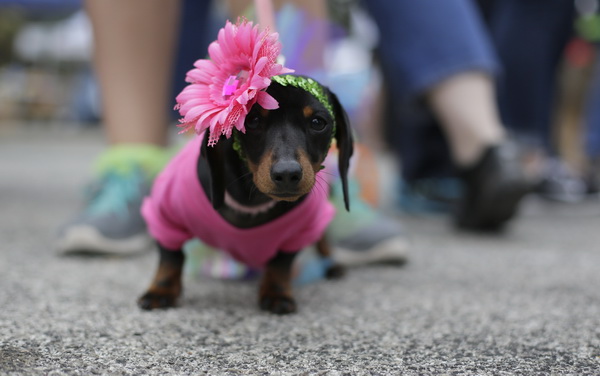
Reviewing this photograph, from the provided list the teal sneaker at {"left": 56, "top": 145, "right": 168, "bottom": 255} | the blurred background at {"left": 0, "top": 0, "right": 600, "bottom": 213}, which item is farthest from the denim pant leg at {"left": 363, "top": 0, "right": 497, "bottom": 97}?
the teal sneaker at {"left": 56, "top": 145, "right": 168, "bottom": 255}

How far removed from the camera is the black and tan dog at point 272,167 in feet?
3.09

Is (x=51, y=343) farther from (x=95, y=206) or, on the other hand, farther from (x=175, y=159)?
(x=95, y=206)

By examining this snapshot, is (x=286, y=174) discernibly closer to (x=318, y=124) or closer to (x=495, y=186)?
(x=318, y=124)

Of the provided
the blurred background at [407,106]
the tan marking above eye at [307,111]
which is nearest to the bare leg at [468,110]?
the blurred background at [407,106]

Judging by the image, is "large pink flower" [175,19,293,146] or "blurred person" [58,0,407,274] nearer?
"large pink flower" [175,19,293,146]

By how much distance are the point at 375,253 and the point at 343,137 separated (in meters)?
0.56

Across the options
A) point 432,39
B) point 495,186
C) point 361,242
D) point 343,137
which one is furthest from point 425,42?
point 343,137

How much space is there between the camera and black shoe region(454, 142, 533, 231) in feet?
6.06

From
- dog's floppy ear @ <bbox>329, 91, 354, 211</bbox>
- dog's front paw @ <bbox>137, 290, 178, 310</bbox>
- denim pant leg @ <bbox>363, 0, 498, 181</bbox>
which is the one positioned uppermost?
denim pant leg @ <bbox>363, 0, 498, 181</bbox>

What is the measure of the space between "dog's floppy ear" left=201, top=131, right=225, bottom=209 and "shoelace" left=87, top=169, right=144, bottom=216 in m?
0.62

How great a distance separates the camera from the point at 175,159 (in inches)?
47.8

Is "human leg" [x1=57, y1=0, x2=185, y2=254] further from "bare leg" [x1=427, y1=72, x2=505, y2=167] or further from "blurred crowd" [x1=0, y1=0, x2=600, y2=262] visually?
"bare leg" [x1=427, y1=72, x2=505, y2=167]

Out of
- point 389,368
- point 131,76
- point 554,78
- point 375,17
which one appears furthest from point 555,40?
point 389,368

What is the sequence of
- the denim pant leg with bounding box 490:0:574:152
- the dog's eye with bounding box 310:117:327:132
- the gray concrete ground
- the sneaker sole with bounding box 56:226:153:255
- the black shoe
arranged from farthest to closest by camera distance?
the denim pant leg with bounding box 490:0:574:152, the black shoe, the sneaker sole with bounding box 56:226:153:255, the dog's eye with bounding box 310:117:327:132, the gray concrete ground
